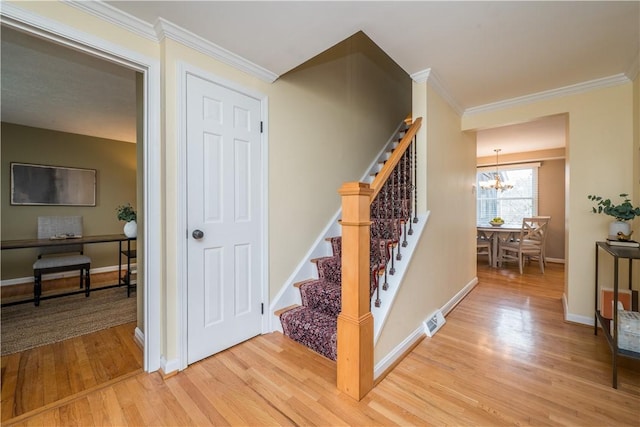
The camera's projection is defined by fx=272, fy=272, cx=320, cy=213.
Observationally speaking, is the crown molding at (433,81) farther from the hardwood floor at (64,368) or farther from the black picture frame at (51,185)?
the black picture frame at (51,185)

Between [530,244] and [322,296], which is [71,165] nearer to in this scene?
[322,296]

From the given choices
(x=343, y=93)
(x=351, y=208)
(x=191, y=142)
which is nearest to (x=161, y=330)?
(x=191, y=142)

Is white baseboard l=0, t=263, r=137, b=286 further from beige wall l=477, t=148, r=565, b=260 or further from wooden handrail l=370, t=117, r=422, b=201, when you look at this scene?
beige wall l=477, t=148, r=565, b=260

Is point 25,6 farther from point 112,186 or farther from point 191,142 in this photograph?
point 112,186

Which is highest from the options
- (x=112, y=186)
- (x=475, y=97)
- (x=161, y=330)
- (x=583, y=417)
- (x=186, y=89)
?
(x=475, y=97)

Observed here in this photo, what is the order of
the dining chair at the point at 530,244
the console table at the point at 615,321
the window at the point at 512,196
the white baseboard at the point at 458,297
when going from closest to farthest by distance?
the console table at the point at 615,321
the white baseboard at the point at 458,297
the dining chair at the point at 530,244
the window at the point at 512,196

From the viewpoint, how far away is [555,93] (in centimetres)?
272

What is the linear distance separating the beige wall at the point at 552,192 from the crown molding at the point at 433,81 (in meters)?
4.13

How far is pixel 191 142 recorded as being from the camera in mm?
1859

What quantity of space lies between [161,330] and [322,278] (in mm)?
1351

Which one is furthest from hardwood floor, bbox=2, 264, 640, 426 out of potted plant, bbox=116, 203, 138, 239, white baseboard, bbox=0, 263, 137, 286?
white baseboard, bbox=0, 263, 137, 286

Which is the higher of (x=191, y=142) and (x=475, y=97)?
(x=475, y=97)

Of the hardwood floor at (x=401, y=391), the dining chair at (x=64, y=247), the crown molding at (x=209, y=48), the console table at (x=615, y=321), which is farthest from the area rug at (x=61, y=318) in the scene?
the console table at (x=615, y=321)

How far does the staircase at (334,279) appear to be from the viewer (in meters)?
1.96
